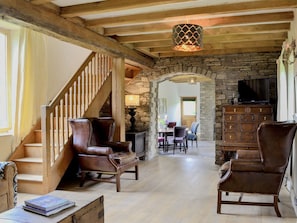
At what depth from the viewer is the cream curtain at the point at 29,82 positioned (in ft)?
17.6

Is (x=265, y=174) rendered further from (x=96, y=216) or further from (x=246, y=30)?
(x=246, y=30)

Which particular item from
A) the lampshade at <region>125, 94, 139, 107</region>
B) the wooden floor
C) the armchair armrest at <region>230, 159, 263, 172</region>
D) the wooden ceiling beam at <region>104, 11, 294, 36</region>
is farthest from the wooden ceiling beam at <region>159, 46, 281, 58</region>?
the armchair armrest at <region>230, 159, 263, 172</region>

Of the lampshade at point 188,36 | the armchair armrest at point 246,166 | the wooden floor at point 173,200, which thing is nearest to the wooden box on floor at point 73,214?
the wooden floor at point 173,200

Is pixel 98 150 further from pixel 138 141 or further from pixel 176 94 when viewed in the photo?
pixel 176 94

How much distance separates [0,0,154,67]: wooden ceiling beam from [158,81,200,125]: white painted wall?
→ 8.01m

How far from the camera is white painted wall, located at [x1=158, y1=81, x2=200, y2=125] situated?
14.0 meters

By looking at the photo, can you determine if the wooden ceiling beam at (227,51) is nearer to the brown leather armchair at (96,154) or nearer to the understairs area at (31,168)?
the brown leather armchair at (96,154)

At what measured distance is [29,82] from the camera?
5.57m

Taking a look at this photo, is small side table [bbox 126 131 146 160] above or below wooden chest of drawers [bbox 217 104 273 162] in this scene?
below

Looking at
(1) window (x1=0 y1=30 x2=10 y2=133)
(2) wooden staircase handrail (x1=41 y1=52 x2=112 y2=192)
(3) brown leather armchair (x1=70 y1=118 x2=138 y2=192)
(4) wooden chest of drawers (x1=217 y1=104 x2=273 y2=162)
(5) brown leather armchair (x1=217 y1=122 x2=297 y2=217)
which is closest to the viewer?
(5) brown leather armchair (x1=217 y1=122 x2=297 y2=217)

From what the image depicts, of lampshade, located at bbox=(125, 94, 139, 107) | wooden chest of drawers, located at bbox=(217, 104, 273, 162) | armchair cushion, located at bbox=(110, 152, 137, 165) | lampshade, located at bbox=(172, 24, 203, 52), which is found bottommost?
armchair cushion, located at bbox=(110, 152, 137, 165)

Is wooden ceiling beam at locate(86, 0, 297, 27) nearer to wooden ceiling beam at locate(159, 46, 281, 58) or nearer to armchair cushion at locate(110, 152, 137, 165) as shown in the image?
armchair cushion at locate(110, 152, 137, 165)

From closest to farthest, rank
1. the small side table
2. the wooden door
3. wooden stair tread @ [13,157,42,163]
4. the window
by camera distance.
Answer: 1. wooden stair tread @ [13,157,42,163]
2. the window
3. the small side table
4. the wooden door

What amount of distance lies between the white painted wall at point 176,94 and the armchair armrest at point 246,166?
32.1 feet
